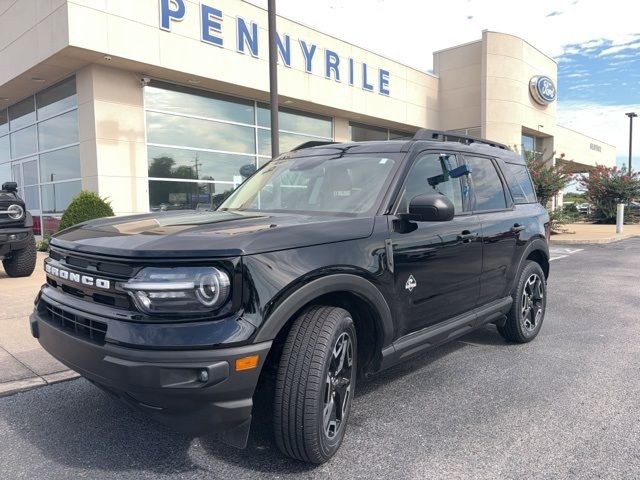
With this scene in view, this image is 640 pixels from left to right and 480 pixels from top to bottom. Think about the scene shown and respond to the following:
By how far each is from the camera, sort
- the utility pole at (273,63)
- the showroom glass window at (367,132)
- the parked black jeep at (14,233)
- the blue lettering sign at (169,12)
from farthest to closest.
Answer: the showroom glass window at (367,132)
the blue lettering sign at (169,12)
the utility pole at (273,63)
the parked black jeep at (14,233)

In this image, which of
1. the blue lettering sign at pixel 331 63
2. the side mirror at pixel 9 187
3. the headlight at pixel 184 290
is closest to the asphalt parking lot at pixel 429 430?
the headlight at pixel 184 290

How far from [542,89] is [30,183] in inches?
892

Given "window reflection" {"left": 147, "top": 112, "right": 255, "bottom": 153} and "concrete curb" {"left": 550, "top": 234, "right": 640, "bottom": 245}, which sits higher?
"window reflection" {"left": 147, "top": 112, "right": 255, "bottom": 153}

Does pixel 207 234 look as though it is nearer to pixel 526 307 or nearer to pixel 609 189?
pixel 526 307

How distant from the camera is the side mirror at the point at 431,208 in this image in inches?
119

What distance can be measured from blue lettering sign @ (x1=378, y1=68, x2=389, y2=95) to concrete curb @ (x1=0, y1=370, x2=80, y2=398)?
1737 cm

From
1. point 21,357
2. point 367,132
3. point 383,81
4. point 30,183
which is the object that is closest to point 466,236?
point 21,357

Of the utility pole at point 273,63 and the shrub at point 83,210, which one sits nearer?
the utility pole at point 273,63

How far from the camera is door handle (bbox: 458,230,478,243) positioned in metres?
3.77

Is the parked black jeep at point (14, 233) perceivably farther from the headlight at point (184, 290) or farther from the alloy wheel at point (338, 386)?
the alloy wheel at point (338, 386)

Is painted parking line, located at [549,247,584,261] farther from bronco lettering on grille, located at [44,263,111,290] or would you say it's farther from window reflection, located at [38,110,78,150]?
window reflection, located at [38,110,78,150]

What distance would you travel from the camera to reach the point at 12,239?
296 inches

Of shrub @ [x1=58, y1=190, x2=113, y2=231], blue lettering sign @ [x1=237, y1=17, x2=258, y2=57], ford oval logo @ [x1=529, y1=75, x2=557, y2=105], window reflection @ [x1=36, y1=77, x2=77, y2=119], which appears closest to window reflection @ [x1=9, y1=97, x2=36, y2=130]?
window reflection @ [x1=36, y1=77, x2=77, y2=119]

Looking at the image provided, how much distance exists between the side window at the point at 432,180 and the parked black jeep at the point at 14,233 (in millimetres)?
6434
